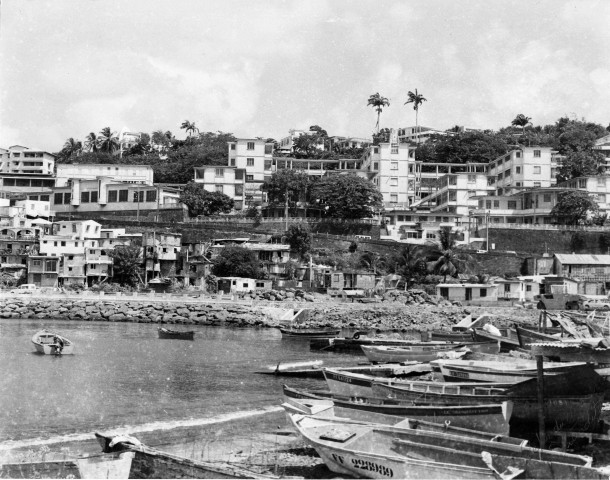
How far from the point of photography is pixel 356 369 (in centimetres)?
3088

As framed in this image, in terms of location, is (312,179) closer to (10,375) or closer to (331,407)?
(10,375)

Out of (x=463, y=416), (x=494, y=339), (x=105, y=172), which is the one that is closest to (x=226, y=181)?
(x=105, y=172)

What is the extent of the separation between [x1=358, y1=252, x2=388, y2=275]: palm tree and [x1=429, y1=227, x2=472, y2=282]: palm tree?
4.64 m

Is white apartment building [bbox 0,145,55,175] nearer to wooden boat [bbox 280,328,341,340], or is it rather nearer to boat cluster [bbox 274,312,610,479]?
wooden boat [bbox 280,328,341,340]

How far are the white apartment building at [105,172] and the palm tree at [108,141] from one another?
2054cm

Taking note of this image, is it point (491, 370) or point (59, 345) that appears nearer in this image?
point (491, 370)

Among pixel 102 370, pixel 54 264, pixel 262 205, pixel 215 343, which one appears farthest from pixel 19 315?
pixel 262 205

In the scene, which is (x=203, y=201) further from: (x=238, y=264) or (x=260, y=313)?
(x=260, y=313)

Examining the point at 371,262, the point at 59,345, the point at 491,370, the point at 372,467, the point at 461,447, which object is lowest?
the point at 372,467

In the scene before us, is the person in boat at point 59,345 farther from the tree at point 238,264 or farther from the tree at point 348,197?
the tree at point 348,197

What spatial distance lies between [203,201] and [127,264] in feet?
55.1

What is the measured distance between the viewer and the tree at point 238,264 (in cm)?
7456

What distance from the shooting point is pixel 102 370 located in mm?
39531

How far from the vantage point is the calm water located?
28.8 meters
